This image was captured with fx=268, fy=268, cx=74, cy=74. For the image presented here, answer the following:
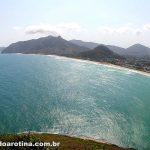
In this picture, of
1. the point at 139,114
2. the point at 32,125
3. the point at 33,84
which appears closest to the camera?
the point at 32,125

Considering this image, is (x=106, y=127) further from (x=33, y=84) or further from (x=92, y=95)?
(x=33, y=84)

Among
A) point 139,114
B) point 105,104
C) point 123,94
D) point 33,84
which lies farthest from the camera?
point 33,84

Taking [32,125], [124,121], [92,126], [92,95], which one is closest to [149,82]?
[92,95]

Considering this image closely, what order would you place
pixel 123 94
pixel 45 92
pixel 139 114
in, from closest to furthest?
1. pixel 139 114
2. pixel 45 92
3. pixel 123 94

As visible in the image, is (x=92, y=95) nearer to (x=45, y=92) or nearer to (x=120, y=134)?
(x=45, y=92)

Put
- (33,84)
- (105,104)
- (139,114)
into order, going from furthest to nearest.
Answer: (33,84)
(105,104)
(139,114)

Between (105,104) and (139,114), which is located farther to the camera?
(105,104)

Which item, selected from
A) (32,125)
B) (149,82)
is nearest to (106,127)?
(32,125)

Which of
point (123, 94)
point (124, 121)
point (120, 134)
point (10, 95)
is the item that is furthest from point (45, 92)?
point (120, 134)

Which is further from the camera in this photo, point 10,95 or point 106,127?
point 10,95
